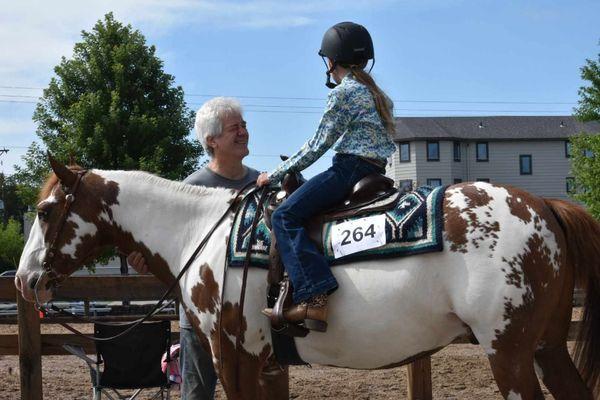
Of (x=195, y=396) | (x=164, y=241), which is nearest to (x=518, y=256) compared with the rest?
(x=164, y=241)

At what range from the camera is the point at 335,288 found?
4.00 meters

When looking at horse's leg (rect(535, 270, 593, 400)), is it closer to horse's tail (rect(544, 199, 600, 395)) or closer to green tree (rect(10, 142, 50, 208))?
horse's tail (rect(544, 199, 600, 395))

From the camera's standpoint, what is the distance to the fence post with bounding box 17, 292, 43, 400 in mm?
6789

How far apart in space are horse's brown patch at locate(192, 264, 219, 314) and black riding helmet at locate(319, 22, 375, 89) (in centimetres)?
147

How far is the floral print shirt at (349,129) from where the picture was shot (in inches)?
163

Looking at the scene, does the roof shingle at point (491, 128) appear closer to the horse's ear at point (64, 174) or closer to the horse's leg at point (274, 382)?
the horse's leg at point (274, 382)

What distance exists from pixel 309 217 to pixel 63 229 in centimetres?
168

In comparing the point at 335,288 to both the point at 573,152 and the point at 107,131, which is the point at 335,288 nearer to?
the point at 107,131

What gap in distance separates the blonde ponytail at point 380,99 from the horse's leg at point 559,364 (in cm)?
142

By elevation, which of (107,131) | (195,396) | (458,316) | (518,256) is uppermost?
(107,131)

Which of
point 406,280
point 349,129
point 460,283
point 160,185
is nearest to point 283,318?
point 406,280

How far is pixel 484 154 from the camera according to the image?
67938 mm

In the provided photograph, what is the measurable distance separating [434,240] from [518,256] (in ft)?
1.44

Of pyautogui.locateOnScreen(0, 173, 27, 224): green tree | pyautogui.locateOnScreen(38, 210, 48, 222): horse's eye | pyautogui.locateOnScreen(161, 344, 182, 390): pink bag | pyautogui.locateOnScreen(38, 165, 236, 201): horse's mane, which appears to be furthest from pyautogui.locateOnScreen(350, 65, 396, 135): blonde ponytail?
pyautogui.locateOnScreen(0, 173, 27, 224): green tree
